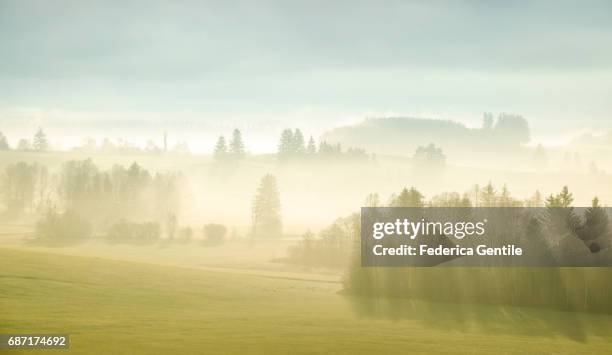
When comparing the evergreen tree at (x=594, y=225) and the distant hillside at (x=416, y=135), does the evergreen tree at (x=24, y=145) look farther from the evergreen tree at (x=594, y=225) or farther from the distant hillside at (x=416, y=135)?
the evergreen tree at (x=594, y=225)

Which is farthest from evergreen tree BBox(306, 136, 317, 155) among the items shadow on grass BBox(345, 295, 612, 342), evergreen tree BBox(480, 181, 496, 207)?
shadow on grass BBox(345, 295, 612, 342)

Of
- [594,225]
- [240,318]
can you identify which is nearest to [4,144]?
[240,318]

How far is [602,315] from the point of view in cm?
3928

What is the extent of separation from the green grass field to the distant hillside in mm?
107126

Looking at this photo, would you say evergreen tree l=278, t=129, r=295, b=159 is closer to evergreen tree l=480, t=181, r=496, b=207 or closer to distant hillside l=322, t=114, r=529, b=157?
distant hillside l=322, t=114, r=529, b=157

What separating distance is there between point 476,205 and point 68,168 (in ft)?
226

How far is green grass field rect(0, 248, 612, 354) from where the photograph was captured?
30.4 meters

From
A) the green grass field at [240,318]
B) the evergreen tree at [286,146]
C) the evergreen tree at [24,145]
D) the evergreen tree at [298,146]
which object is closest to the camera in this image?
the green grass field at [240,318]

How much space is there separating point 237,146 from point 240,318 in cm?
9247

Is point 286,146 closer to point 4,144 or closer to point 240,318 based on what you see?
point 4,144

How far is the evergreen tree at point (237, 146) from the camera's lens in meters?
116

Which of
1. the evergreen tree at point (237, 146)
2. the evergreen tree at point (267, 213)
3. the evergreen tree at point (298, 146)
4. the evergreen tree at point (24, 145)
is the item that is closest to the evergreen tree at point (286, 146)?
the evergreen tree at point (298, 146)

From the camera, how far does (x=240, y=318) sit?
1422 inches

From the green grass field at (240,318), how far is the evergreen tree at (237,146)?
67377mm
